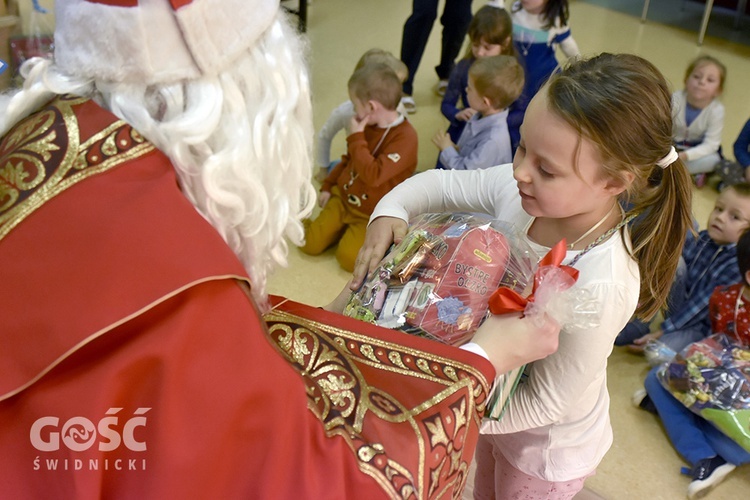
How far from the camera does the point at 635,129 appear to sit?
1214 mm

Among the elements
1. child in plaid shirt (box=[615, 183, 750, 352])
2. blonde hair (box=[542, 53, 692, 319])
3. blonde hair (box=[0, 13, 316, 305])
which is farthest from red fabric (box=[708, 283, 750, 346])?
blonde hair (box=[0, 13, 316, 305])

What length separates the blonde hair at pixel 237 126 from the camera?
0.89 metres

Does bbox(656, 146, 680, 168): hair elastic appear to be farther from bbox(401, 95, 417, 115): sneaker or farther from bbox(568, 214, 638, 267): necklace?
bbox(401, 95, 417, 115): sneaker

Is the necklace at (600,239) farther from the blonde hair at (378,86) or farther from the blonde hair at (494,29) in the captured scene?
the blonde hair at (494,29)

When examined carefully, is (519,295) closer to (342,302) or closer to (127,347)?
(342,302)

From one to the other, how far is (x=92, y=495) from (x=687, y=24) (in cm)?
679

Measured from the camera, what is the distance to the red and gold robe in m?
0.80

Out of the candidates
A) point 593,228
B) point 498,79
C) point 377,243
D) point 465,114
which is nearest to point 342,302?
point 377,243

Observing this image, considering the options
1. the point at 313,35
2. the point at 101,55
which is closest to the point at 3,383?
the point at 101,55

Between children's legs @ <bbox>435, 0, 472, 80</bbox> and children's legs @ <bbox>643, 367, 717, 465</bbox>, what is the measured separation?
285 cm

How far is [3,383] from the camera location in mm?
806

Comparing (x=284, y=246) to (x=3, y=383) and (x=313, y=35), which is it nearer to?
(x=3, y=383)

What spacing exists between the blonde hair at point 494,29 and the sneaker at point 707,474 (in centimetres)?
219

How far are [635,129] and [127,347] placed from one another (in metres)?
0.90
